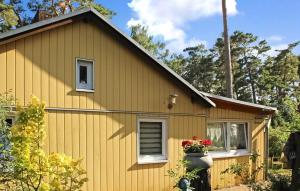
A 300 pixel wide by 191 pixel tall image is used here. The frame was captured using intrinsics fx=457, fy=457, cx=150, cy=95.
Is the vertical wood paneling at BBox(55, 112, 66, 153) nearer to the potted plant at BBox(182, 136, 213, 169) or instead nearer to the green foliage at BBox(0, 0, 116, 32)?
the potted plant at BBox(182, 136, 213, 169)

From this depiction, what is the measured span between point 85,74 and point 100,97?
0.69 meters

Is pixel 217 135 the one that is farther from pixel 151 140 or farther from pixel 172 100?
pixel 151 140

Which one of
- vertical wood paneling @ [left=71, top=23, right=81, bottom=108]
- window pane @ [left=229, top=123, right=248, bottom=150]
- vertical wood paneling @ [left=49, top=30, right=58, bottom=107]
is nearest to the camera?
vertical wood paneling @ [left=49, top=30, right=58, bottom=107]

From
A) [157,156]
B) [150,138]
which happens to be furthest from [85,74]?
[157,156]

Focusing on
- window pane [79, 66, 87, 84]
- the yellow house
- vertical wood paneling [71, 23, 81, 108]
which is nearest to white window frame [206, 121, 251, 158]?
→ the yellow house

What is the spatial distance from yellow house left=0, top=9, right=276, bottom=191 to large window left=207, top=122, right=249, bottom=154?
40 cm

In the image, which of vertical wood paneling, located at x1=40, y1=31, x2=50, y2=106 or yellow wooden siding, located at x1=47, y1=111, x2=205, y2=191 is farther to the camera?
yellow wooden siding, located at x1=47, y1=111, x2=205, y2=191

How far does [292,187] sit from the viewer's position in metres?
8.60

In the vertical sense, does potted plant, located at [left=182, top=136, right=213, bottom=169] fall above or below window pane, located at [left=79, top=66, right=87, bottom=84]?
below

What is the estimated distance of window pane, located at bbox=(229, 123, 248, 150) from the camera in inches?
606

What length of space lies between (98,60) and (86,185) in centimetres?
312

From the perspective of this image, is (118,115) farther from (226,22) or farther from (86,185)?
(226,22)

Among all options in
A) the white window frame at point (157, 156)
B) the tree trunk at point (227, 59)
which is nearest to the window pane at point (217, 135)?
the white window frame at point (157, 156)

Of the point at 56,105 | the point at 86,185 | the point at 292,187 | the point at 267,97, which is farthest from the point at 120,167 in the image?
the point at 267,97
